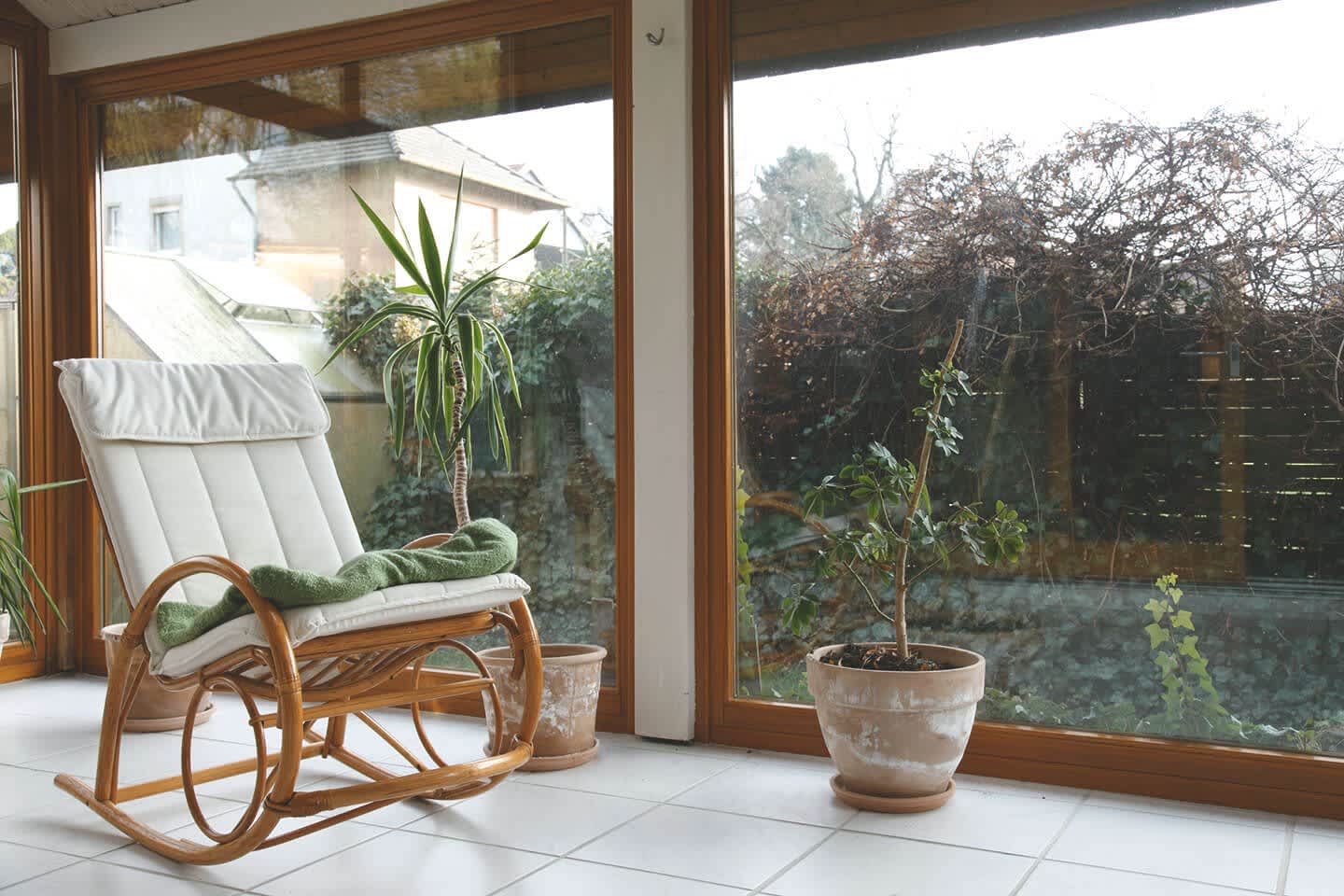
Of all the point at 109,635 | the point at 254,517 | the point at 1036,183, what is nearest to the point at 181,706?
the point at 109,635

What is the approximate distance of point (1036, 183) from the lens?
301cm

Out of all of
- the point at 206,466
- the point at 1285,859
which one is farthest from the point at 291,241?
the point at 1285,859

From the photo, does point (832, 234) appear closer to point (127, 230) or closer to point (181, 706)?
point (181, 706)

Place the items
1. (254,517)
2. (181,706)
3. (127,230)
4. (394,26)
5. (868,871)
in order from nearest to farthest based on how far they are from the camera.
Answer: (868,871) < (254,517) < (181,706) < (394,26) < (127,230)

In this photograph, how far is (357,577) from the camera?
2348 mm

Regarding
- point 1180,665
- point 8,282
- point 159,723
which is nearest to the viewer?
point 1180,665

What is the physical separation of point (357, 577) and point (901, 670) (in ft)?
4.23

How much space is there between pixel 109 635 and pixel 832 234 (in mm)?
2331

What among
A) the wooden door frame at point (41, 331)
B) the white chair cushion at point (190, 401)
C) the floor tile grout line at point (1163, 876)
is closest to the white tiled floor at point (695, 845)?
the floor tile grout line at point (1163, 876)

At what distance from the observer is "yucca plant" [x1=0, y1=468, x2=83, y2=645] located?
3.76 meters

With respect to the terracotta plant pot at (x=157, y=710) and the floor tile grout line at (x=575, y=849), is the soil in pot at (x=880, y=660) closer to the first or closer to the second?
the floor tile grout line at (x=575, y=849)

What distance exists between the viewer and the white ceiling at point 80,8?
428 centimetres

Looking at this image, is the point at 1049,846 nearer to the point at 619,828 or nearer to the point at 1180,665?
the point at 1180,665

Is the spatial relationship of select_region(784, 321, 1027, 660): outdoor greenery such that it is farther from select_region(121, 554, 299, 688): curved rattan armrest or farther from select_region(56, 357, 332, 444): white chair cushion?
select_region(56, 357, 332, 444): white chair cushion
